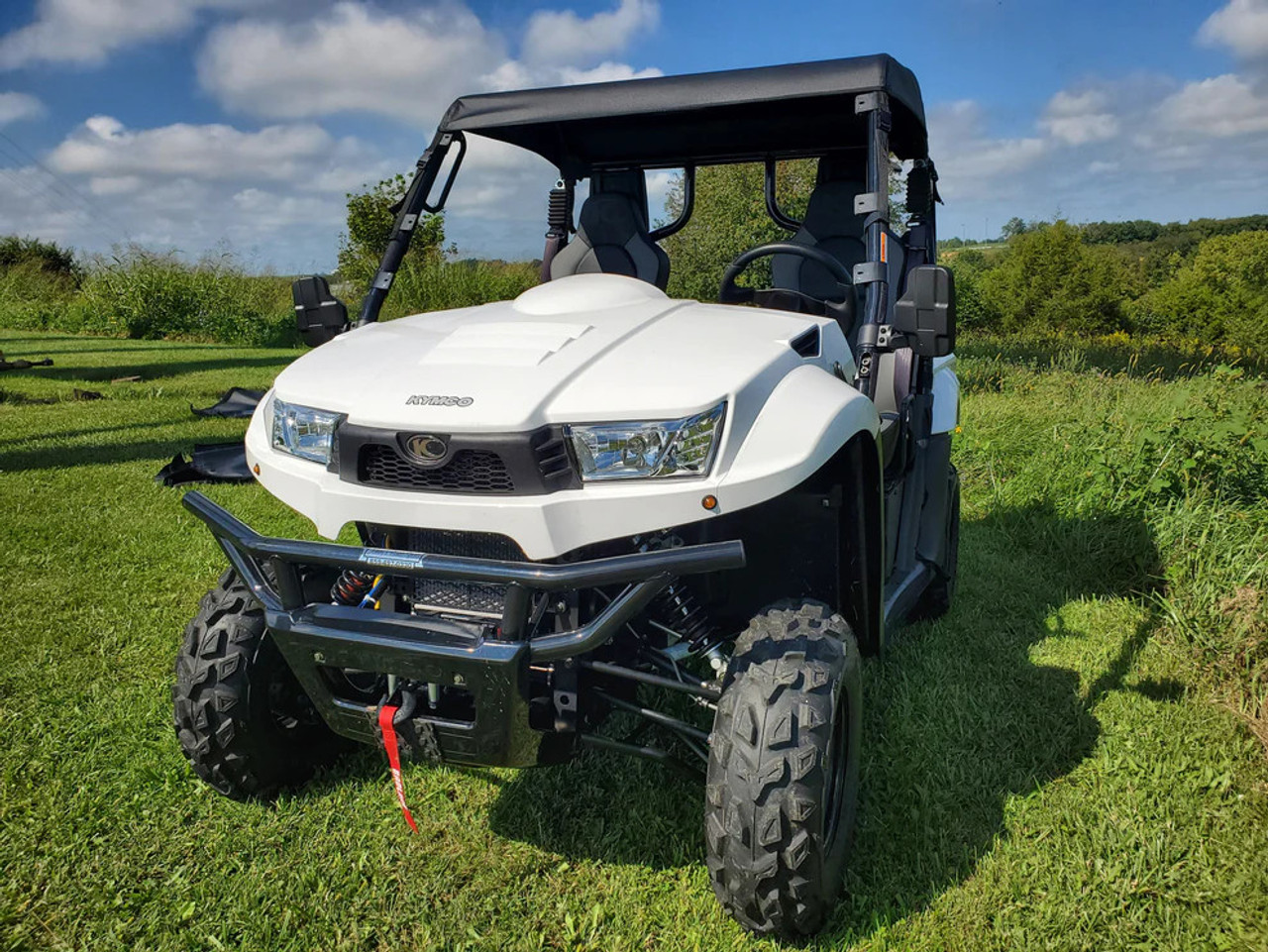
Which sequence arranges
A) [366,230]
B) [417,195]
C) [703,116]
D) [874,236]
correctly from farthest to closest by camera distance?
1. [366,230]
2. [703,116]
3. [417,195]
4. [874,236]

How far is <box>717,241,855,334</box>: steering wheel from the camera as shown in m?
2.93

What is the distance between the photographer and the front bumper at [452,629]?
1.81 metres

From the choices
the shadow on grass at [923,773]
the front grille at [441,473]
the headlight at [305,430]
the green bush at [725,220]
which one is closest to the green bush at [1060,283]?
the green bush at [725,220]

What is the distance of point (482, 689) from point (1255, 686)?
2620 mm

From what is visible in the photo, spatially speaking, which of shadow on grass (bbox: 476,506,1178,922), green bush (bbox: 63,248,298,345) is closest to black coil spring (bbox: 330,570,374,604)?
shadow on grass (bbox: 476,506,1178,922)

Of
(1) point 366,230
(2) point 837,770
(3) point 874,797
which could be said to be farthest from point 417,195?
(1) point 366,230

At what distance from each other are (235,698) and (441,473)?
0.90 metres

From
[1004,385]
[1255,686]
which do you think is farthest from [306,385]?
[1004,385]

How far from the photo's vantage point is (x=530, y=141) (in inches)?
144

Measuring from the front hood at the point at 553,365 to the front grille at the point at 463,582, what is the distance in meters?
0.30

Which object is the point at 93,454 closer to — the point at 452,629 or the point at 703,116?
the point at 703,116

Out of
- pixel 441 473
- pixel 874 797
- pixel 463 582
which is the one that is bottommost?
pixel 874 797

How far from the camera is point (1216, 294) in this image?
55.2 m

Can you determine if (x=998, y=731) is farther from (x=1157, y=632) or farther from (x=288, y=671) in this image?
(x=288, y=671)
